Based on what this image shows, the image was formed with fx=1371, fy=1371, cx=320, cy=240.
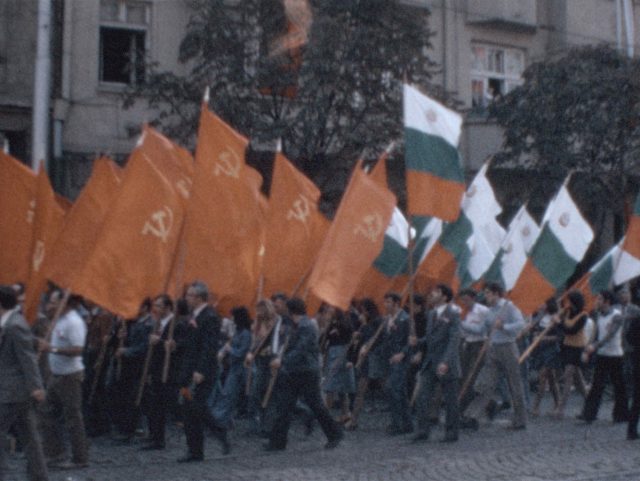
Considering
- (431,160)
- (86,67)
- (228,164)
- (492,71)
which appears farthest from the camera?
(492,71)

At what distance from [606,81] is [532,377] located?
6417mm

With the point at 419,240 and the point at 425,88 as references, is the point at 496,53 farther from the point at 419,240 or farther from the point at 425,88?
the point at 419,240

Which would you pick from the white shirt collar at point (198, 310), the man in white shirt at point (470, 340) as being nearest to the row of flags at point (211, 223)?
the white shirt collar at point (198, 310)

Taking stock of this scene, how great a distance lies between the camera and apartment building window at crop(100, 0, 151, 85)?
25438 millimetres

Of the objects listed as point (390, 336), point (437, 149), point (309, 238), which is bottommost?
point (390, 336)

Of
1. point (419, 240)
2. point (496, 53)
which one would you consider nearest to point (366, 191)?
point (419, 240)

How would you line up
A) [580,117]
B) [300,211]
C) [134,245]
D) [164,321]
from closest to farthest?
1. [134,245]
2. [164,321]
3. [300,211]
4. [580,117]

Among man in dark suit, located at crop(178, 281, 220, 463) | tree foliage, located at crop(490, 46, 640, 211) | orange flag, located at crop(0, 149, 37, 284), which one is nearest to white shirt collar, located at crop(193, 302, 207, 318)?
man in dark suit, located at crop(178, 281, 220, 463)

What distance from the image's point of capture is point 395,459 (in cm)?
1394

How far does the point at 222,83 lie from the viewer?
23.4 meters

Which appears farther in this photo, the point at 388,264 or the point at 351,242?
the point at 388,264

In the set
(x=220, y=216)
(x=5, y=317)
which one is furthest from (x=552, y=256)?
(x=5, y=317)

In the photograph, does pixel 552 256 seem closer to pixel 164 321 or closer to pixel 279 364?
pixel 279 364

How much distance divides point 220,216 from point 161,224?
2.60ft
